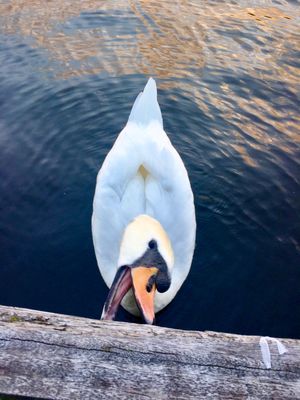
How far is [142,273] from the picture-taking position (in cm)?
381

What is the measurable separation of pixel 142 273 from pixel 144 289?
112 mm

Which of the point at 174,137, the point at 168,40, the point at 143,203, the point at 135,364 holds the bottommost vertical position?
the point at 174,137

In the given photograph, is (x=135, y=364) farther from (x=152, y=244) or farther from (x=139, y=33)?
(x=139, y=33)

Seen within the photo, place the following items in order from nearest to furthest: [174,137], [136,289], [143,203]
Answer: [136,289], [143,203], [174,137]

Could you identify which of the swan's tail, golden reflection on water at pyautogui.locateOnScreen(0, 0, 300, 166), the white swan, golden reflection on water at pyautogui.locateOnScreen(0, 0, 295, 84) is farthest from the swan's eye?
golden reflection on water at pyautogui.locateOnScreen(0, 0, 295, 84)

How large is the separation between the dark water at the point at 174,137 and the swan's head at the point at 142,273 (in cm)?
56

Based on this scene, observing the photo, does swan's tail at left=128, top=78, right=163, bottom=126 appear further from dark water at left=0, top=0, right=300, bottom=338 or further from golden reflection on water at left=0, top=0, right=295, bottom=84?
golden reflection on water at left=0, top=0, right=295, bottom=84

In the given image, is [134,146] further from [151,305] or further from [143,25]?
[143,25]

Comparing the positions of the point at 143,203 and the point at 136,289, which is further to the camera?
the point at 143,203

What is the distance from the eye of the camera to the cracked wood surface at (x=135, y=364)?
2.55 m

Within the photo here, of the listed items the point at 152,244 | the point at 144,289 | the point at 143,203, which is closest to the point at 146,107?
the point at 143,203

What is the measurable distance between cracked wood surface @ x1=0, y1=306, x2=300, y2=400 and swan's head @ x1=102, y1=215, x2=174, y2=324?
89 centimetres

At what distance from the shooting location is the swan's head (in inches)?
149

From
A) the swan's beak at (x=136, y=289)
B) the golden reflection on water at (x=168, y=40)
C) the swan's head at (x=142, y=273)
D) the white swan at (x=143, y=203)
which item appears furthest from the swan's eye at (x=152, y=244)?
the golden reflection on water at (x=168, y=40)
